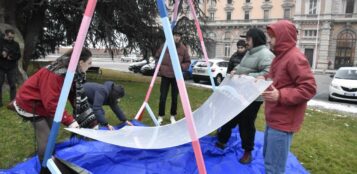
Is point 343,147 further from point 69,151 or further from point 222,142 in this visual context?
point 69,151

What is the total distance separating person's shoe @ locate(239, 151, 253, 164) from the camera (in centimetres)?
412

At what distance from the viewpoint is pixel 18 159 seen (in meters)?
4.26

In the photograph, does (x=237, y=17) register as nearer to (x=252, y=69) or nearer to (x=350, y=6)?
(x=350, y=6)

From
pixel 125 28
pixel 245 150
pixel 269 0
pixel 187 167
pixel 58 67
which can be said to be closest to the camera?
pixel 58 67

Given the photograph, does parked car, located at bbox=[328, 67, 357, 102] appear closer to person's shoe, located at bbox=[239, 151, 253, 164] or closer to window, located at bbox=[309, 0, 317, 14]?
person's shoe, located at bbox=[239, 151, 253, 164]

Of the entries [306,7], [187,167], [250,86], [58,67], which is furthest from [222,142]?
[306,7]

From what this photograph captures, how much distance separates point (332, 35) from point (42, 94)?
180ft

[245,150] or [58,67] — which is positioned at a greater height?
[58,67]

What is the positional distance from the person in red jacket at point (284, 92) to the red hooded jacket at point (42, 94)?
182 cm

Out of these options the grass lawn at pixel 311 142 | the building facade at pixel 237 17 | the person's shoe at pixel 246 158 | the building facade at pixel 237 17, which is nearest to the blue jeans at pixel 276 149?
the person's shoe at pixel 246 158

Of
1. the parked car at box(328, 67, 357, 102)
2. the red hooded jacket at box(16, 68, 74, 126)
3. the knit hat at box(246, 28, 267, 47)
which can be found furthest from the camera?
the parked car at box(328, 67, 357, 102)

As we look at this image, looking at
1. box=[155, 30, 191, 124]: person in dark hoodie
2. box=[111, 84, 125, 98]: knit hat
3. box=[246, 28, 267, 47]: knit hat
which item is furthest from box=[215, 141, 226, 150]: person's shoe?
box=[155, 30, 191, 124]: person in dark hoodie

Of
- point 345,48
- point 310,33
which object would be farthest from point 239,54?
point 310,33

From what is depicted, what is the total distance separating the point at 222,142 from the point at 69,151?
1931 mm
